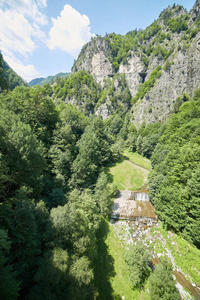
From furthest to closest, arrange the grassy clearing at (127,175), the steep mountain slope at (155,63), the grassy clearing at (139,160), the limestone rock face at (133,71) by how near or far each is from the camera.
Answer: the limestone rock face at (133,71) < the steep mountain slope at (155,63) < the grassy clearing at (139,160) < the grassy clearing at (127,175)

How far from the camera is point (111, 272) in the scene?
59.5 feet

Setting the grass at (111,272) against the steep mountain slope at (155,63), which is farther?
the steep mountain slope at (155,63)

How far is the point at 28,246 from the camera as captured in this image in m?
11.6

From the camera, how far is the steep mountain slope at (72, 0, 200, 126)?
63.4 m

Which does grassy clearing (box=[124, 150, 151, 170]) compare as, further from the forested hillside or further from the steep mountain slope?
the steep mountain slope

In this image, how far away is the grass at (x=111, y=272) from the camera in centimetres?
1608

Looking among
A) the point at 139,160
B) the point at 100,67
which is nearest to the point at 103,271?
the point at 139,160

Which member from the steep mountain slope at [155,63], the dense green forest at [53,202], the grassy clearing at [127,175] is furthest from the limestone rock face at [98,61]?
the dense green forest at [53,202]

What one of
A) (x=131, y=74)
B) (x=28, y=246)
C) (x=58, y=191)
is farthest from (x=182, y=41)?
(x=28, y=246)

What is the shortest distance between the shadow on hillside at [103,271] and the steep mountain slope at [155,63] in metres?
63.7

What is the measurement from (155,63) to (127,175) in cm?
9895

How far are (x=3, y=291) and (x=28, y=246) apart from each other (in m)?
4.56

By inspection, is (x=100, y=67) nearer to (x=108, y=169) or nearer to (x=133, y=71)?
(x=133, y=71)

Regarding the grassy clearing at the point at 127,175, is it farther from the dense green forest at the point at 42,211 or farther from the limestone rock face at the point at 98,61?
the limestone rock face at the point at 98,61
